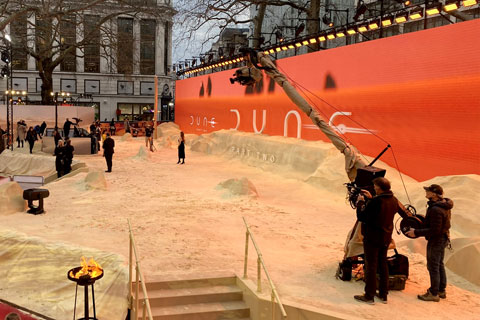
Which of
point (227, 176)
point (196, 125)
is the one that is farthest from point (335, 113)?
point (196, 125)

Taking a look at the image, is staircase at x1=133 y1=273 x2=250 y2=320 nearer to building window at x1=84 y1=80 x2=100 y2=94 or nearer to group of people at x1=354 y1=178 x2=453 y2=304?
group of people at x1=354 y1=178 x2=453 y2=304

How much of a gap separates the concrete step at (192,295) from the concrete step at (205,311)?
7 cm

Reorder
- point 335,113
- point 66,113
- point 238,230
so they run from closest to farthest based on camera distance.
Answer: point 238,230 < point 335,113 < point 66,113

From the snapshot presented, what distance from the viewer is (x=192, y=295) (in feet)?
23.1

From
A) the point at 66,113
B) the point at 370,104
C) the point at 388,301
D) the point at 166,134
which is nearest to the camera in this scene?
the point at 388,301

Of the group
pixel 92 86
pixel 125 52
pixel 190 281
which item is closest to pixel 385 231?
pixel 190 281

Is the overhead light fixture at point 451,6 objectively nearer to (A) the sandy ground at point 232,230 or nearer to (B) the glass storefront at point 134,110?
(A) the sandy ground at point 232,230

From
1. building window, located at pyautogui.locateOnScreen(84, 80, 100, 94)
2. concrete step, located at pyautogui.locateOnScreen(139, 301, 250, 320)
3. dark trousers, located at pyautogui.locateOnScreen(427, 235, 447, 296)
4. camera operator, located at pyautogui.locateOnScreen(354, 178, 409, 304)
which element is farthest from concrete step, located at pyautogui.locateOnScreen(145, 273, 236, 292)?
building window, located at pyautogui.locateOnScreen(84, 80, 100, 94)

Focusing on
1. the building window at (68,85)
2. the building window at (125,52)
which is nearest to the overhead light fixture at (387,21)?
the building window at (125,52)

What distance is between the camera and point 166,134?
35562mm

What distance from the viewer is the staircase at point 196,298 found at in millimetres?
6848

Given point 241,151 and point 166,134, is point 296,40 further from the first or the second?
point 166,134

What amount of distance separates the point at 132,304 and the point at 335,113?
12681 mm

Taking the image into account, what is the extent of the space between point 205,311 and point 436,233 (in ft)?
11.4
